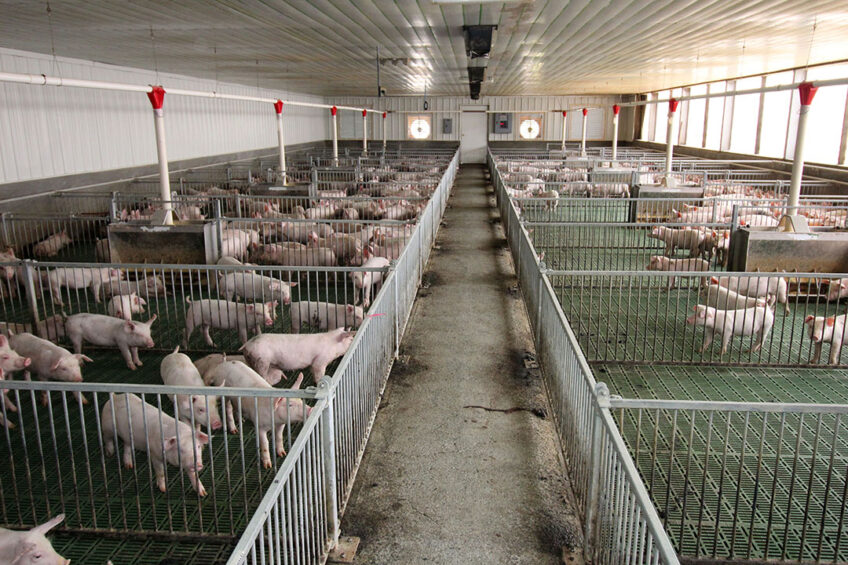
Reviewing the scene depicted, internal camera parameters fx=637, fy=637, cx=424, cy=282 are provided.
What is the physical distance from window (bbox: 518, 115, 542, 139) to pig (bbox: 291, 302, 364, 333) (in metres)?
32.6

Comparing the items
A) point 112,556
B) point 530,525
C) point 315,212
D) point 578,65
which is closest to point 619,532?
point 530,525

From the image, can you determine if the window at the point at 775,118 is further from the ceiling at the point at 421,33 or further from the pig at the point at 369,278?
the pig at the point at 369,278

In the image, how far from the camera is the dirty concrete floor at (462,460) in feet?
13.6

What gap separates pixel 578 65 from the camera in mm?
17250

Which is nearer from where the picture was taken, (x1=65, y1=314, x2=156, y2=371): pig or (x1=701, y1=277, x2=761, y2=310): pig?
(x1=65, y1=314, x2=156, y2=371): pig

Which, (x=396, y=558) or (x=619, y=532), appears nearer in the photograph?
(x=619, y=532)

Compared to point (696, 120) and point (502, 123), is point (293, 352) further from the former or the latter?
point (502, 123)

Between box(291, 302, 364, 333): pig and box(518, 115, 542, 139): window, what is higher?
box(518, 115, 542, 139): window

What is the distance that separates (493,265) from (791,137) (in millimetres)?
12961

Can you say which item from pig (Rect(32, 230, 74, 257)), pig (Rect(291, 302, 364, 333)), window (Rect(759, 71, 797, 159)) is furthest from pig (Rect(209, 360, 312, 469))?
window (Rect(759, 71, 797, 159))

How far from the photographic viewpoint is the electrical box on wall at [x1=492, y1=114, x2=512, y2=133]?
37.3m

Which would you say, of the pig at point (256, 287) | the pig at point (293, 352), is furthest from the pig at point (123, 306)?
the pig at point (293, 352)

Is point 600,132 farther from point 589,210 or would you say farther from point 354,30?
point 354,30

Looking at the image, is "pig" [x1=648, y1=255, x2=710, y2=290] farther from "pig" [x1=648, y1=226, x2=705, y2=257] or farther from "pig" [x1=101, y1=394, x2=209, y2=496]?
"pig" [x1=101, y1=394, x2=209, y2=496]
